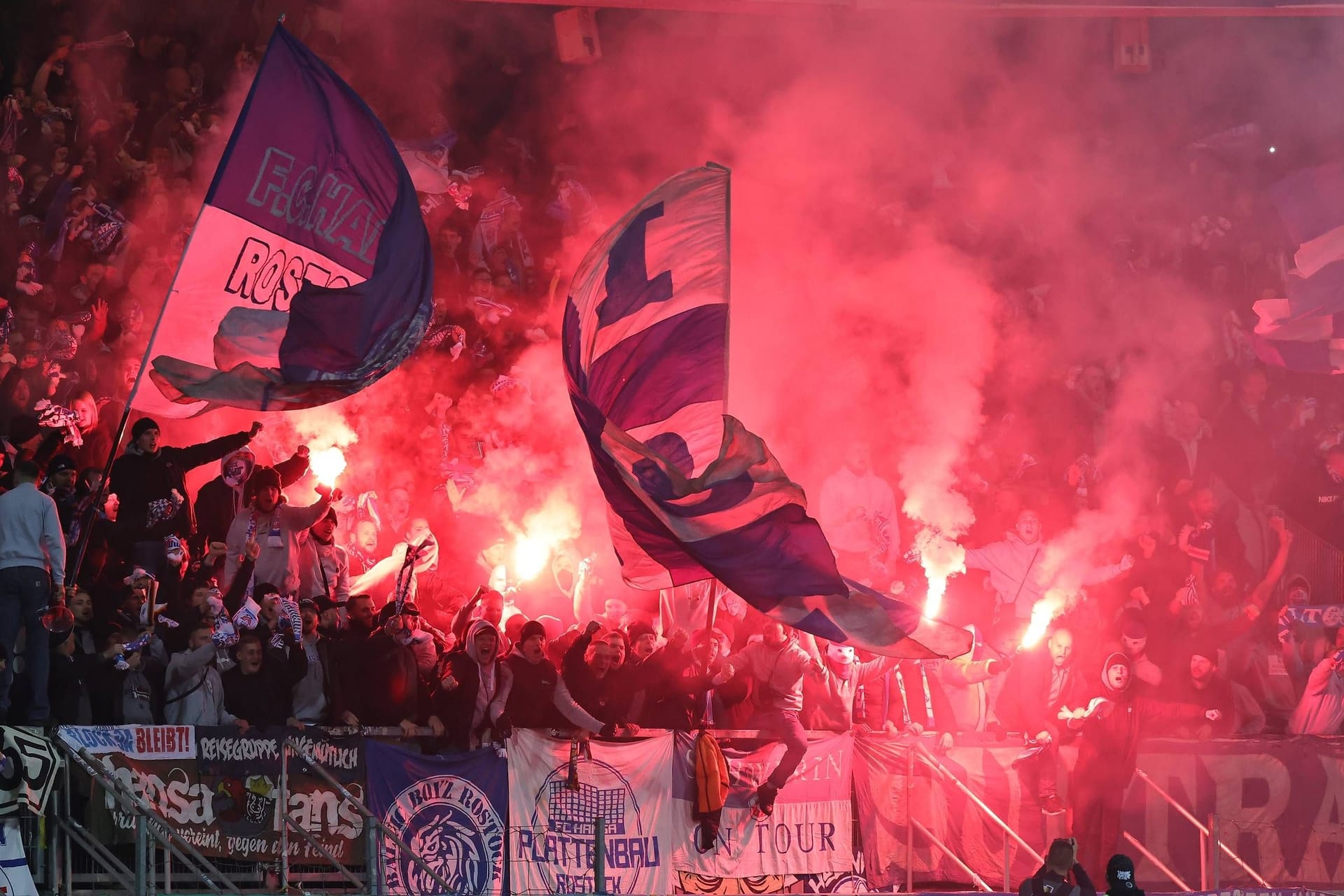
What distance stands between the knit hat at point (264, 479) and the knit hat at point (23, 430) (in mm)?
1160

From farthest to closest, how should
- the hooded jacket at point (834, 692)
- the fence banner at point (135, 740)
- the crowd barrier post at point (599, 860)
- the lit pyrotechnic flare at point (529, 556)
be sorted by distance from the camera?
the lit pyrotechnic flare at point (529, 556) < the hooded jacket at point (834, 692) < the crowd barrier post at point (599, 860) < the fence banner at point (135, 740)

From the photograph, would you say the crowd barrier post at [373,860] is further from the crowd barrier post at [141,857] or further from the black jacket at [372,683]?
the crowd barrier post at [141,857]

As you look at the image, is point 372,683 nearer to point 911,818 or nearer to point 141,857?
point 141,857

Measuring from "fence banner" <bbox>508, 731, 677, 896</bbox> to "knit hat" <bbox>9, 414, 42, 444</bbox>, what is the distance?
3.11 metres

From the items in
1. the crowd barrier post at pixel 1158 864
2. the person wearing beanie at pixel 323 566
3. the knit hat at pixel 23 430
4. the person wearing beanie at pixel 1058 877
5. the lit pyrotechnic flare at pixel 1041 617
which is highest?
the knit hat at pixel 23 430

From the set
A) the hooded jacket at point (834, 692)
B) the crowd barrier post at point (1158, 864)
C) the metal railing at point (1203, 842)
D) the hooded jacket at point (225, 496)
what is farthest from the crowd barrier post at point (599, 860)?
the metal railing at point (1203, 842)

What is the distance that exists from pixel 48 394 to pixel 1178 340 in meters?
8.87

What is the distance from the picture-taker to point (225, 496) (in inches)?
384

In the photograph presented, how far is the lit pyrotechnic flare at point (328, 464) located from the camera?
40.4 feet

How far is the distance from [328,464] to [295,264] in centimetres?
431

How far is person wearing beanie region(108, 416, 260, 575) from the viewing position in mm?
9008

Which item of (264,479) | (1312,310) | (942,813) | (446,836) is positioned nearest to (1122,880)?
(942,813)

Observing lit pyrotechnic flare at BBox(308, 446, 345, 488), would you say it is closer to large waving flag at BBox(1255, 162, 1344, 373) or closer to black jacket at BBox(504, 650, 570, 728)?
black jacket at BBox(504, 650, 570, 728)

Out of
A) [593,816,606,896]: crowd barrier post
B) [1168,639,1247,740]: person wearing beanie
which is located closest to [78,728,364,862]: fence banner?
[593,816,606,896]: crowd barrier post
